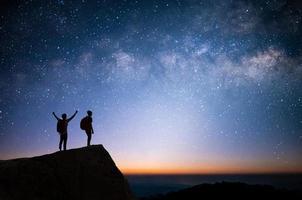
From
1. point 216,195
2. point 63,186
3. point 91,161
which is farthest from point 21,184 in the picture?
point 216,195

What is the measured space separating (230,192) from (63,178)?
9157 centimetres

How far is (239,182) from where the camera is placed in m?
105

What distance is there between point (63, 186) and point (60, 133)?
301cm

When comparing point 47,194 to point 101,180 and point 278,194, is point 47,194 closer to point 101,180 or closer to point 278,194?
point 101,180

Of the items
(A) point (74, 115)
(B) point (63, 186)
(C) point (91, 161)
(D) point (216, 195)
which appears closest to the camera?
(B) point (63, 186)

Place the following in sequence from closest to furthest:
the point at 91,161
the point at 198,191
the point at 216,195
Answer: the point at 91,161
the point at 216,195
the point at 198,191

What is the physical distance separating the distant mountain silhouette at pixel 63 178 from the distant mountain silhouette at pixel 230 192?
85222 mm

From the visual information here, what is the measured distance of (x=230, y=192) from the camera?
314ft

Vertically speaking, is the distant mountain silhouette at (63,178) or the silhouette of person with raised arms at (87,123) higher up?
the silhouette of person with raised arms at (87,123)

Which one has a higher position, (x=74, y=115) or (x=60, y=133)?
(x=74, y=115)

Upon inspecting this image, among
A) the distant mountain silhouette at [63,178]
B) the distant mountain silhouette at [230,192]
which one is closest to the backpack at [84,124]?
the distant mountain silhouette at [63,178]

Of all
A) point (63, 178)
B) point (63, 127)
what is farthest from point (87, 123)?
point (63, 178)

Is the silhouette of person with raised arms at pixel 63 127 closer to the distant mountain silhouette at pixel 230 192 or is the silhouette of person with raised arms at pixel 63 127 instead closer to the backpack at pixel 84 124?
the backpack at pixel 84 124

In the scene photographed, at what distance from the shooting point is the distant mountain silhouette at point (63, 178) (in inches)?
492
